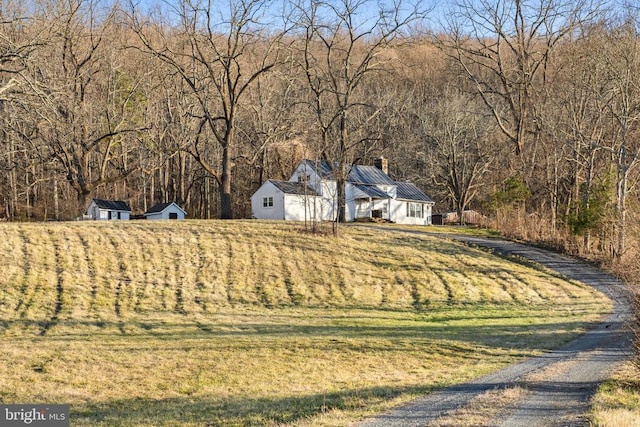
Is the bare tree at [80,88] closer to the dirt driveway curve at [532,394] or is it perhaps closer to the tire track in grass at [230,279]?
the tire track in grass at [230,279]

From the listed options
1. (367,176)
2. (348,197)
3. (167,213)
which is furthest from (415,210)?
(167,213)

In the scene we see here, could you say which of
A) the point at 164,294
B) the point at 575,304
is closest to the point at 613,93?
the point at 575,304

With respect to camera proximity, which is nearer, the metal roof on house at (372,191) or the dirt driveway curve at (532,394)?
the dirt driveway curve at (532,394)

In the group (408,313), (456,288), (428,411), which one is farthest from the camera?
(456,288)

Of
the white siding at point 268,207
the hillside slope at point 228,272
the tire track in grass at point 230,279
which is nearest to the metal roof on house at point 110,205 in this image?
the white siding at point 268,207

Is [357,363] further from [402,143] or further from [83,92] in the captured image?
[402,143]

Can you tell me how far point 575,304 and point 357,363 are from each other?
13.7 meters

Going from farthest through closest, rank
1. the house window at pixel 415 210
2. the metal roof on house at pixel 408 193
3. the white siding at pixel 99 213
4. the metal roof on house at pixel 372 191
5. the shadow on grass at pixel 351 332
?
the house window at pixel 415 210 → the metal roof on house at pixel 408 193 → the metal roof on house at pixel 372 191 → the white siding at pixel 99 213 → the shadow on grass at pixel 351 332

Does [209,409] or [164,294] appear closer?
[209,409]

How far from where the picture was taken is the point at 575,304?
971 inches

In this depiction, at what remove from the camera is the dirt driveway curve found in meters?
9.20

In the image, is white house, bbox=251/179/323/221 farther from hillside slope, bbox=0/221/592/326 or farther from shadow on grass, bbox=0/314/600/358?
shadow on grass, bbox=0/314/600/358

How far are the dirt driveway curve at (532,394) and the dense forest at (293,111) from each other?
35.8 feet

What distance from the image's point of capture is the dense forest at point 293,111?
35000mm
